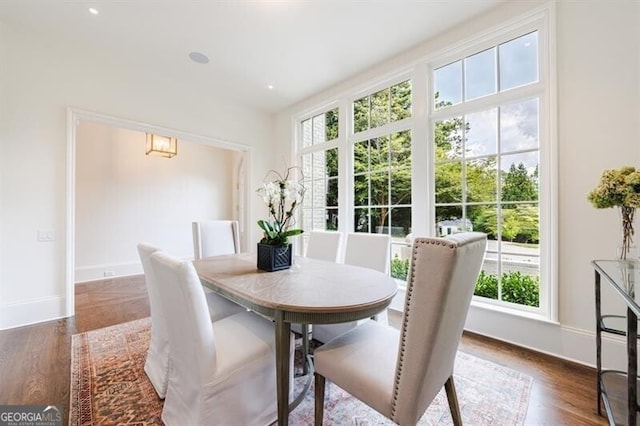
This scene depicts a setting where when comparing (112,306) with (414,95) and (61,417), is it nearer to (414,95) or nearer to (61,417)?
(61,417)

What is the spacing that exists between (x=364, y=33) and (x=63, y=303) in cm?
440

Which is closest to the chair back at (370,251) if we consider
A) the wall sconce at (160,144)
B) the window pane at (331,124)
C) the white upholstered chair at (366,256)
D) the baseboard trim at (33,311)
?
the white upholstered chair at (366,256)

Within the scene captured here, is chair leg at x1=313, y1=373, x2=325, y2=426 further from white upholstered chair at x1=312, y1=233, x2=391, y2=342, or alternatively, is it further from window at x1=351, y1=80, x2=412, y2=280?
window at x1=351, y1=80, x2=412, y2=280

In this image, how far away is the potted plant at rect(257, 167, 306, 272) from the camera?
185 centimetres

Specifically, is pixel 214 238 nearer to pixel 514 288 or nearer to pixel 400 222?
pixel 400 222

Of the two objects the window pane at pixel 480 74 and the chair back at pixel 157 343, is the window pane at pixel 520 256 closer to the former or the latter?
the window pane at pixel 480 74

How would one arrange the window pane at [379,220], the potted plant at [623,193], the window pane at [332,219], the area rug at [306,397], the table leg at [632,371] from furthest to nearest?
the window pane at [332,219], the window pane at [379,220], the area rug at [306,397], the potted plant at [623,193], the table leg at [632,371]

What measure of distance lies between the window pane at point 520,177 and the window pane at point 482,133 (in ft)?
0.62

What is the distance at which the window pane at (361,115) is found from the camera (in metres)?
3.56

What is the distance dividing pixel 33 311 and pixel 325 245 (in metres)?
3.16

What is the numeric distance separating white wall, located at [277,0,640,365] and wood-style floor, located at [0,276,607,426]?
0.23 metres

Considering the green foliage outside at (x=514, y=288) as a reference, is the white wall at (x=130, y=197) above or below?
above

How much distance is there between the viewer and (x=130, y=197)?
489cm

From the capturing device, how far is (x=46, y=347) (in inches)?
88.0
